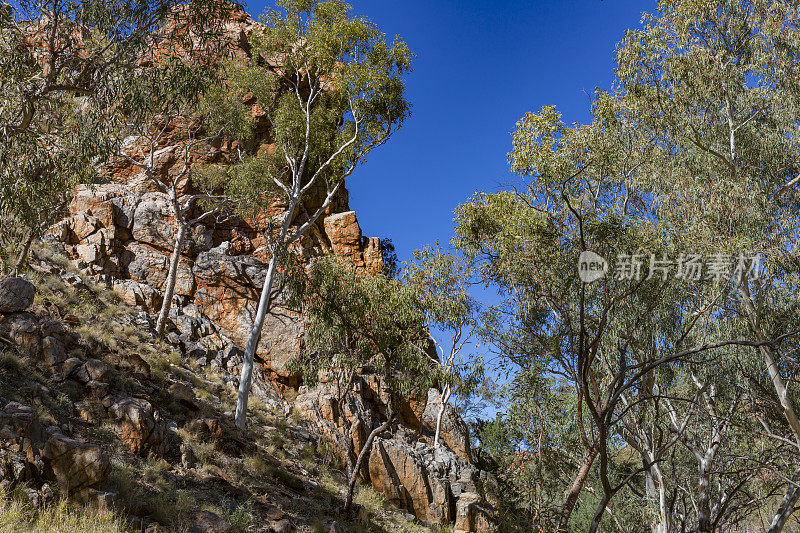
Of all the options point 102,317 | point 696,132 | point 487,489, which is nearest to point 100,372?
point 102,317

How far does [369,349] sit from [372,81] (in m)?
11.3

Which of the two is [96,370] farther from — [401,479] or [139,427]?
[401,479]

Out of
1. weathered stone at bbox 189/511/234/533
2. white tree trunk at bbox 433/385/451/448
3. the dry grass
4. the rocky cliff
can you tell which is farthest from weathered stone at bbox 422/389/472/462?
the dry grass

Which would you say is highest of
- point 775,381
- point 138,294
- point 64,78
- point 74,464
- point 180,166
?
point 180,166

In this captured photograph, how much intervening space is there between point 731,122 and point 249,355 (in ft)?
46.8

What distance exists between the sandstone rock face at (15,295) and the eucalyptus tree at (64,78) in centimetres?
187

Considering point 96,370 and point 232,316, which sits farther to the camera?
point 232,316

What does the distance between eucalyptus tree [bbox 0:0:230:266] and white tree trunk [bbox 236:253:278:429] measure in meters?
6.29

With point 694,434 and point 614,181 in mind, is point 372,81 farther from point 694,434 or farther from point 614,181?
point 694,434

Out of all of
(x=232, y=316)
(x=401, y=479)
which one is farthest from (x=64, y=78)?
(x=401, y=479)

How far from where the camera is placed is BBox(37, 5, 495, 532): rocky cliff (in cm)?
1518

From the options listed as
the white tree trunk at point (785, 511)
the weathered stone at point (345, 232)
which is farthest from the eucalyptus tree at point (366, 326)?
the weathered stone at point (345, 232)

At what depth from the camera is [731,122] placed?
521 inches

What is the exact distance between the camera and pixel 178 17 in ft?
29.2
